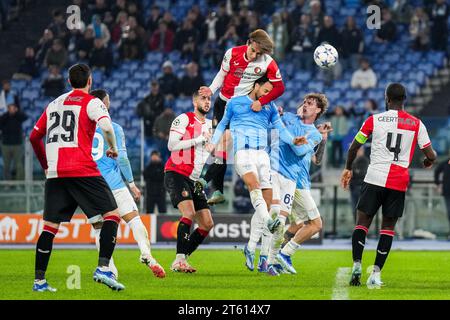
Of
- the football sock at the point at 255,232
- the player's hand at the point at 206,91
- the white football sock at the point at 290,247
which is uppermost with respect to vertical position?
the player's hand at the point at 206,91

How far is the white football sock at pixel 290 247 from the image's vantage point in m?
14.9

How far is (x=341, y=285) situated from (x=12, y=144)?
13162 millimetres

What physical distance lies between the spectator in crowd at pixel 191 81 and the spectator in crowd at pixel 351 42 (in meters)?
3.93

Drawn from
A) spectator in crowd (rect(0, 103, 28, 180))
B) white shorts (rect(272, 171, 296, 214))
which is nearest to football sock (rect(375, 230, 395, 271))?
white shorts (rect(272, 171, 296, 214))

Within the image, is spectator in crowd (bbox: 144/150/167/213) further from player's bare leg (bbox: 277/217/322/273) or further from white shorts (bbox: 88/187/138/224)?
white shorts (bbox: 88/187/138/224)

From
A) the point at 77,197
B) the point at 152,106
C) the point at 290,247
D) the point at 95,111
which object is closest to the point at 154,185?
the point at 152,106

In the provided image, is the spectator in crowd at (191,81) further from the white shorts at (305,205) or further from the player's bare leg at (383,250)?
the player's bare leg at (383,250)

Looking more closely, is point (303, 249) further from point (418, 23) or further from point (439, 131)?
point (418, 23)

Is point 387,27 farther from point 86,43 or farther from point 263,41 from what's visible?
point 263,41

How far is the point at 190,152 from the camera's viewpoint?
15211 mm

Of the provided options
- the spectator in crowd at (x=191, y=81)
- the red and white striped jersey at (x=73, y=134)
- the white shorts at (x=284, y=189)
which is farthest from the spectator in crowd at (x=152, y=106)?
the red and white striped jersey at (x=73, y=134)

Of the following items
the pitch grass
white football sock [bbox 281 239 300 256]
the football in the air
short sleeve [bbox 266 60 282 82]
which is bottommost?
the pitch grass

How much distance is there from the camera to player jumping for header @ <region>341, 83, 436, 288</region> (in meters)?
12.5

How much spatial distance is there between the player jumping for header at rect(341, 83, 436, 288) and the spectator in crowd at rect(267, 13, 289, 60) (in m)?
16.5
